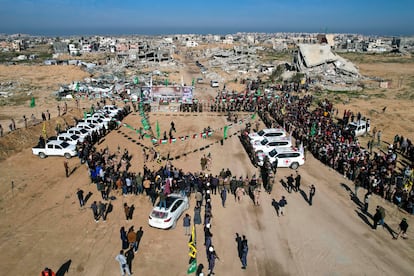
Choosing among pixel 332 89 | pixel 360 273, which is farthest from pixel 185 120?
pixel 332 89

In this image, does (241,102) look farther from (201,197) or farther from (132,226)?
(132,226)

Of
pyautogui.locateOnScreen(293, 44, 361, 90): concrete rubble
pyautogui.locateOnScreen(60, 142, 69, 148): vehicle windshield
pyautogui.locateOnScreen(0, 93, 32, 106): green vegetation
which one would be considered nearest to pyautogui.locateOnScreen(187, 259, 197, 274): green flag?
pyautogui.locateOnScreen(60, 142, 69, 148): vehicle windshield

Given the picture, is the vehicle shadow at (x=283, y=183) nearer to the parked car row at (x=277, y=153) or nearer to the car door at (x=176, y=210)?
the parked car row at (x=277, y=153)

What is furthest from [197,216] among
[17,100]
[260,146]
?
[17,100]

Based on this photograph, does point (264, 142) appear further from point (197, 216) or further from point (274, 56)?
point (274, 56)

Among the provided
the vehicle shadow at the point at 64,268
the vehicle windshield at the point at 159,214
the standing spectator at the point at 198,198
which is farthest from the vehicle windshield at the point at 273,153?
the vehicle shadow at the point at 64,268

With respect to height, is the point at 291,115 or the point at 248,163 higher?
the point at 291,115
